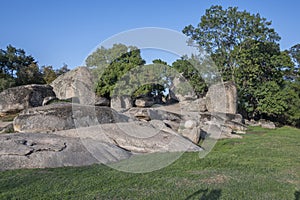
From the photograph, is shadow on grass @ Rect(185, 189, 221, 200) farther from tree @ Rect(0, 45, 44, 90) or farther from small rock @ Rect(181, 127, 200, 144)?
tree @ Rect(0, 45, 44, 90)

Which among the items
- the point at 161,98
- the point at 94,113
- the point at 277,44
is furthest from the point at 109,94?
the point at 277,44

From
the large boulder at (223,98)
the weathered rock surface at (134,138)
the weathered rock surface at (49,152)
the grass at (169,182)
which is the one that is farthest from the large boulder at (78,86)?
the grass at (169,182)

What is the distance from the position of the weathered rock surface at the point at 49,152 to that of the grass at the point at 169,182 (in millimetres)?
555

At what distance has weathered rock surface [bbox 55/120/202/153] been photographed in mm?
11523

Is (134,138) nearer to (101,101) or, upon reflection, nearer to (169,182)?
(169,182)

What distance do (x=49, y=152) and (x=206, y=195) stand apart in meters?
5.51

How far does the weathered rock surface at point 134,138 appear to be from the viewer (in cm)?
1152

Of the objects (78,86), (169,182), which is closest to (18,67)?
(78,86)

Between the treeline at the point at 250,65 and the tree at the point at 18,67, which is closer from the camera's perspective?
the treeline at the point at 250,65

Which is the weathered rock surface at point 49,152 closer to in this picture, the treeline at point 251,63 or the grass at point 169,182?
the grass at point 169,182

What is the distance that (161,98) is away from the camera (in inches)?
1108

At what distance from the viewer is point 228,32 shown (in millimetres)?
29906

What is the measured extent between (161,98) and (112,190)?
881 inches

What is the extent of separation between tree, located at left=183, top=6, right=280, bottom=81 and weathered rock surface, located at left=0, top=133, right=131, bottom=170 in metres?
22.6
